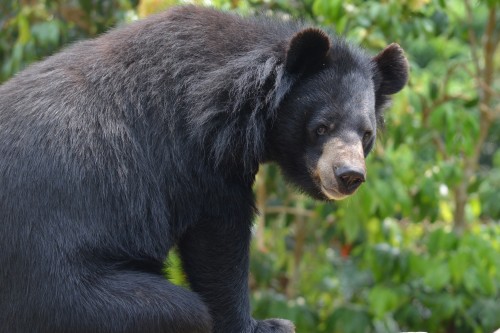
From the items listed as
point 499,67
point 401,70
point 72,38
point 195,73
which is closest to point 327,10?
point 401,70

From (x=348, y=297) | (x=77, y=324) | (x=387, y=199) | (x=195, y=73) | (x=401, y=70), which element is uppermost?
(x=195, y=73)

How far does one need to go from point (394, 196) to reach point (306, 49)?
2.04 meters

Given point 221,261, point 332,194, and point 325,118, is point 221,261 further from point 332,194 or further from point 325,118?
point 325,118

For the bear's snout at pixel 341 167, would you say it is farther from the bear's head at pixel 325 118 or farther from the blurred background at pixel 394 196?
the blurred background at pixel 394 196

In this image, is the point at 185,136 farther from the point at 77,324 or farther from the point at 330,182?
the point at 77,324

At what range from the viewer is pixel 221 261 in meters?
3.90

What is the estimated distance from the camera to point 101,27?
630 centimetres

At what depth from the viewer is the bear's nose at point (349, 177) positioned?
379 cm

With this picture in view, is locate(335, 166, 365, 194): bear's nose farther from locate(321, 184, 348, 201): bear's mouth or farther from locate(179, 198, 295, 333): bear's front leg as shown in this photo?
locate(179, 198, 295, 333): bear's front leg

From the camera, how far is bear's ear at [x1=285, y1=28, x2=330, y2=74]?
12.8 ft

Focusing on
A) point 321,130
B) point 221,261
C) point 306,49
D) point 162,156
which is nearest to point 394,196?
point 321,130

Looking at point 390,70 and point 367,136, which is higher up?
point 390,70

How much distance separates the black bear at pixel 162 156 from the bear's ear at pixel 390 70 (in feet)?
0.52

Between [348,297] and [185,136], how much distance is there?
3.85 metres
